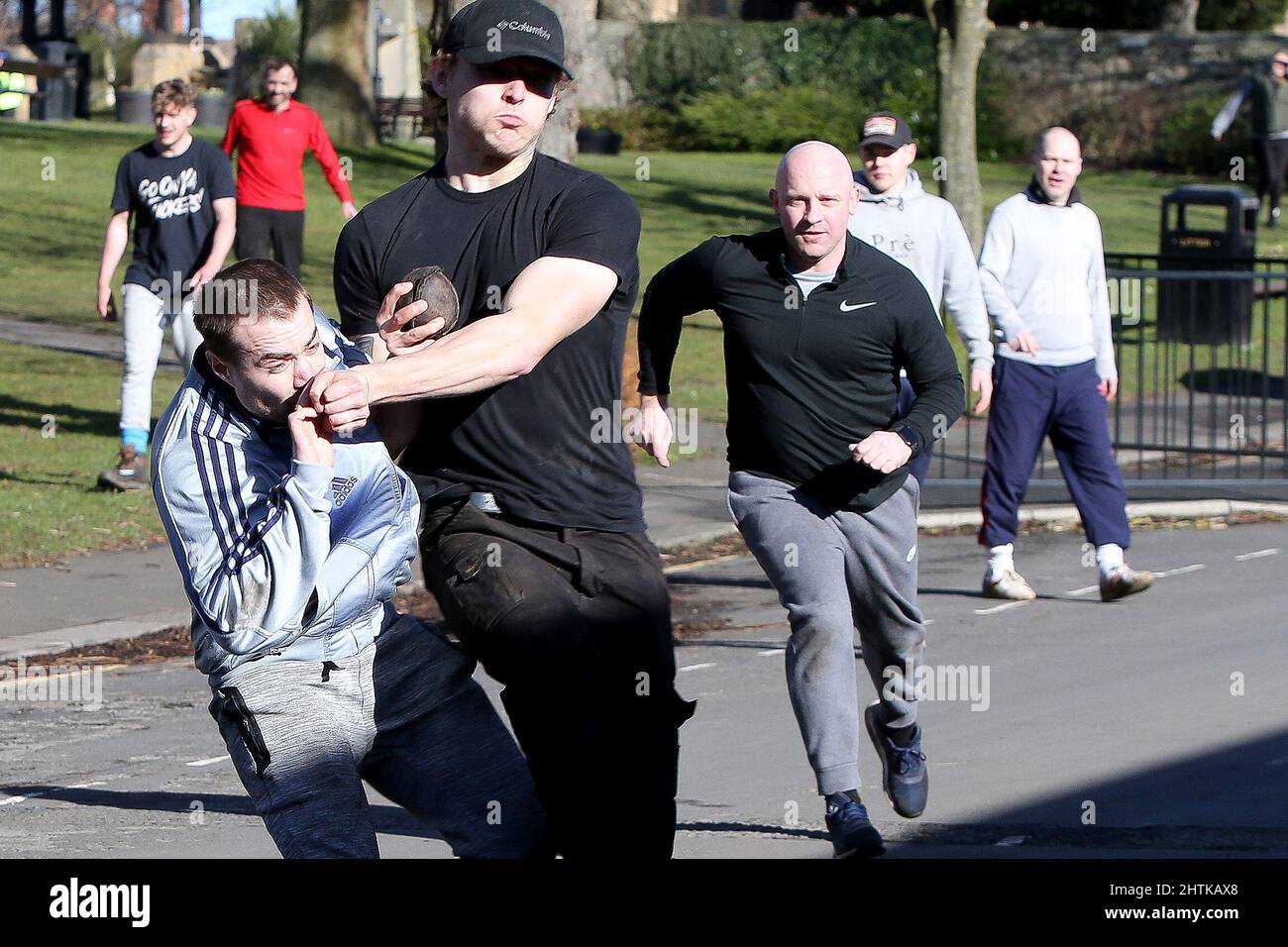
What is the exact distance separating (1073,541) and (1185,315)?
7044mm

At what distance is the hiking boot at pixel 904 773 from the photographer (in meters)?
5.74

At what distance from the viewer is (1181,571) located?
9.88 m

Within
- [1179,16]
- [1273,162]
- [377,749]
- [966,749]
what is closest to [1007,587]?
[966,749]

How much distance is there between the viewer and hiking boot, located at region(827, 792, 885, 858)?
534 centimetres

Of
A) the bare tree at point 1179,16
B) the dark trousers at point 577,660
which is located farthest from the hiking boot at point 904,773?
the bare tree at point 1179,16

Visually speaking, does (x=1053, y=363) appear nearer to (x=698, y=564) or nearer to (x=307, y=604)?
(x=698, y=564)

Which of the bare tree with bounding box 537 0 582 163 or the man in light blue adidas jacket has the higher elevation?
the bare tree with bounding box 537 0 582 163

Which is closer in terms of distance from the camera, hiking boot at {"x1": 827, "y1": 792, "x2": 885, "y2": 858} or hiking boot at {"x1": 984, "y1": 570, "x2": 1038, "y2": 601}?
hiking boot at {"x1": 827, "y1": 792, "x2": 885, "y2": 858}

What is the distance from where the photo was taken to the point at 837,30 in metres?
41.3

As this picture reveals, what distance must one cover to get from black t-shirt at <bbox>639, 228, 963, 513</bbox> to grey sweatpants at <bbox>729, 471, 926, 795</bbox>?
0.08 metres

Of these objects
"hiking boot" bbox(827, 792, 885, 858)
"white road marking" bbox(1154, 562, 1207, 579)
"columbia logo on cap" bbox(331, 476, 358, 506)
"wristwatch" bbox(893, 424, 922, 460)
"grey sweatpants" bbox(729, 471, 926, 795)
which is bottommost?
"white road marking" bbox(1154, 562, 1207, 579)

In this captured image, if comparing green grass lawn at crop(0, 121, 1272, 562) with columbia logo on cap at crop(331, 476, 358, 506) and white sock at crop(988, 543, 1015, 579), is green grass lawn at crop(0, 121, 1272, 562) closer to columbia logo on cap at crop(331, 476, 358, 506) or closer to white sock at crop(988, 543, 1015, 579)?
white sock at crop(988, 543, 1015, 579)

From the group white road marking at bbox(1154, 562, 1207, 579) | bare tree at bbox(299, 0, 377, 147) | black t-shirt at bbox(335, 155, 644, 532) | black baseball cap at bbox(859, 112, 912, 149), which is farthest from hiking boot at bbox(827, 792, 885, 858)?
bare tree at bbox(299, 0, 377, 147)
